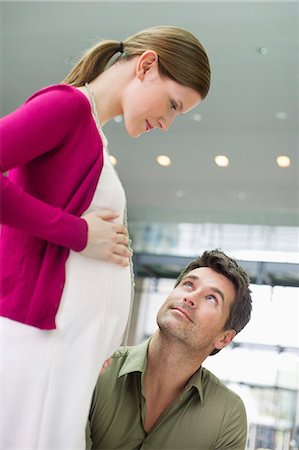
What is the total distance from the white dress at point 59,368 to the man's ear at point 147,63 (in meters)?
0.20

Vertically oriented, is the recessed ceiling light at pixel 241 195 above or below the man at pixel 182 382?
above

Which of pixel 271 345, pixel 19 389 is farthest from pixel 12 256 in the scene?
pixel 271 345

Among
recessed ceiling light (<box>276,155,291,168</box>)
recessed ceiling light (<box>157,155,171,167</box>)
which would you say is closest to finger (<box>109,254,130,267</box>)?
recessed ceiling light (<box>276,155,291,168</box>)

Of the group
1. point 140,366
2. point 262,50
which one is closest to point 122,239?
point 140,366

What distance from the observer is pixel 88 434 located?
149 cm

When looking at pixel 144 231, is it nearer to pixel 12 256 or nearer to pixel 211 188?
pixel 211 188

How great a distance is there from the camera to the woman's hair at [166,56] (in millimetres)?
1039

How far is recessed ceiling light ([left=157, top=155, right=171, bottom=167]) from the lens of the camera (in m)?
5.44

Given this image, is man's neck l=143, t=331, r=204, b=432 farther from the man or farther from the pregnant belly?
the pregnant belly

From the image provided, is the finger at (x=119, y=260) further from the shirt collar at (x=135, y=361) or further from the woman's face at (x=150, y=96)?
the shirt collar at (x=135, y=361)

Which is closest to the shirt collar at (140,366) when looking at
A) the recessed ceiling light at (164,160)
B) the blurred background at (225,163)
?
the blurred background at (225,163)

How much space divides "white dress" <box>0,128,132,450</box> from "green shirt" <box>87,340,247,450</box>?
562 mm

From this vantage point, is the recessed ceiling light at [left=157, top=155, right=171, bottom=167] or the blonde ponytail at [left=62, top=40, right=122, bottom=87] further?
the recessed ceiling light at [left=157, top=155, right=171, bottom=167]

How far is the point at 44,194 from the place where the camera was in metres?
0.99
